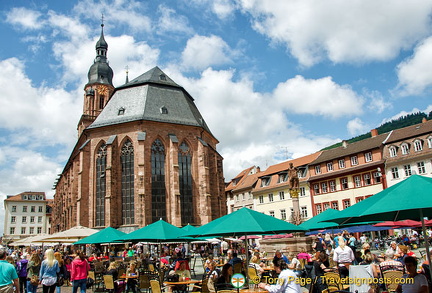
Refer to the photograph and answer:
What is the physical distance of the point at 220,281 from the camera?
8.59 meters

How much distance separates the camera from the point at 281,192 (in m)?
47.9

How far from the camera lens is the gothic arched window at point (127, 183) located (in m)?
32.6

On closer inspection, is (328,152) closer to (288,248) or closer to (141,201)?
(141,201)

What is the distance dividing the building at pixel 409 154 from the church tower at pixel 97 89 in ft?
139

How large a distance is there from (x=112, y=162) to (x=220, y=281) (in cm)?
2654

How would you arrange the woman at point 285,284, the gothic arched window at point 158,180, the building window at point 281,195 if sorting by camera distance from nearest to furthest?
the woman at point 285,284 < the gothic arched window at point 158,180 < the building window at point 281,195

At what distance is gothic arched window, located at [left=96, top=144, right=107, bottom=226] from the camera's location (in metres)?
33.8

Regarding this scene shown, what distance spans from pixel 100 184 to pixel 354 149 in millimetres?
27252

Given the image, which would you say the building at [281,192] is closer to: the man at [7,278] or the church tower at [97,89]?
the church tower at [97,89]

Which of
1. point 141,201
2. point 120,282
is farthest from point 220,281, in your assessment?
point 141,201

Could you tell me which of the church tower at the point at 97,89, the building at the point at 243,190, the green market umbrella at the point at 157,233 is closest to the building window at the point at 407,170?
the building at the point at 243,190

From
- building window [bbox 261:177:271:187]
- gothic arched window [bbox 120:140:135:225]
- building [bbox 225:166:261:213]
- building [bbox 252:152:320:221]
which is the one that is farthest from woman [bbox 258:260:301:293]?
building [bbox 225:166:261:213]

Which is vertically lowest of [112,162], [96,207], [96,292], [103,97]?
[96,292]

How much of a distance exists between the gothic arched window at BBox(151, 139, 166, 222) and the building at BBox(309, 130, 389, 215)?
1938cm
